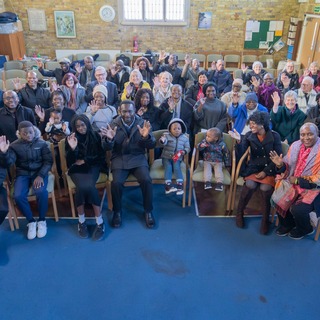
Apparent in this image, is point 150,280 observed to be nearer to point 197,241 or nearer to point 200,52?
point 197,241

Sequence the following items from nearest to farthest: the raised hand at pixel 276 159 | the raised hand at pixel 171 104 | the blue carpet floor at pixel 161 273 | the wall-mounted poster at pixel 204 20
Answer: the blue carpet floor at pixel 161 273, the raised hand at pixel 276 159, the raised hand at pixel 171 104, the wall-mounted poster at pixel 204 20

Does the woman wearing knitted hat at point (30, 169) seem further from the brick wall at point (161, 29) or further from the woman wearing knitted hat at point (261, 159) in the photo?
the brick wall at point (161, 29)

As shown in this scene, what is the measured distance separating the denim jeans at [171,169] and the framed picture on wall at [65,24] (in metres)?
7.68

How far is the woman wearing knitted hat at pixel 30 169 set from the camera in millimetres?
3346

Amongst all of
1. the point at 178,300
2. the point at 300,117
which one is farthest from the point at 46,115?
the point at 300,117

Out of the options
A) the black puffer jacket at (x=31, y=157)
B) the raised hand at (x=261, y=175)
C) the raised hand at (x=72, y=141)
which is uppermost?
the raised hand at (x=72, y=141)

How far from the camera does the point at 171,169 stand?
3789 mm

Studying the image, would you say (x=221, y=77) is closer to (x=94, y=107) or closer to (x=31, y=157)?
(x=94, y=107)

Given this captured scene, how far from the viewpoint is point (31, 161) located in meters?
3.44

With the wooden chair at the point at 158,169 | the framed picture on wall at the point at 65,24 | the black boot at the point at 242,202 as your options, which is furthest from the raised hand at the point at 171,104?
the framed picture on wall at the point at 65,24

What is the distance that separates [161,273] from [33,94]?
3303 mm

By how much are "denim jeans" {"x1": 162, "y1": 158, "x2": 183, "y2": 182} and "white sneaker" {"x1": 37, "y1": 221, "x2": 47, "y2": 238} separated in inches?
58.2

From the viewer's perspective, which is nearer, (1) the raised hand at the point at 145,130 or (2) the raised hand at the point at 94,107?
(1) the raised hand at the point at 145,130

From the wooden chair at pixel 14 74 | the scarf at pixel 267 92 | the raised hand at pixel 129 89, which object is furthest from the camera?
the wooden chair at pixel 14 74
